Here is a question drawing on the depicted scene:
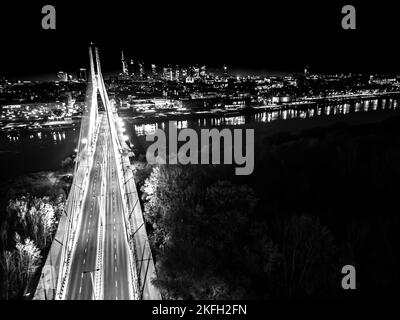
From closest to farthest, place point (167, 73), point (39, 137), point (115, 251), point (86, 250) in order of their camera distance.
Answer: point (115, 251) → point (86, 250) → point (39, 137) → point (167, 73)

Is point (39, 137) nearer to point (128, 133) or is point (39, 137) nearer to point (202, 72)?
point (128, 133)

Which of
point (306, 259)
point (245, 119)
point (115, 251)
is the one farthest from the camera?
point (245, 119)

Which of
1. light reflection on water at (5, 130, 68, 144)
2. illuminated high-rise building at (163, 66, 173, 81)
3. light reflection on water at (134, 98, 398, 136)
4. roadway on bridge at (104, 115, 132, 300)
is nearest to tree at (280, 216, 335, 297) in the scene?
roadway on bridge at (104, 115, 132, 300)

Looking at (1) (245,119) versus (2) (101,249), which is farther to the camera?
(1) (245,119)

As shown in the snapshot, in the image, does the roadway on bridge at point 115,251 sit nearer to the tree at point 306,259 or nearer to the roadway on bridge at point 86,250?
the roadway on bridge at point 86,250

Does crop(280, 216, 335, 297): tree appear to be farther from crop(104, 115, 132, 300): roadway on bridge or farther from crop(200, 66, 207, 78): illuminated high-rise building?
crop(200, 66, 207, 78): illuminated high-rise building

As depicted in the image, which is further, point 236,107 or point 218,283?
point 236,107

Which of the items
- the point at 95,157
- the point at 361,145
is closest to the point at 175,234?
the point at 361,145

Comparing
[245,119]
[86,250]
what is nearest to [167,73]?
[245,119]

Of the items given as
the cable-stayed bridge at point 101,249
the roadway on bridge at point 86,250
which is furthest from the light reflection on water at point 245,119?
the roadway on bridge at point 86,250
